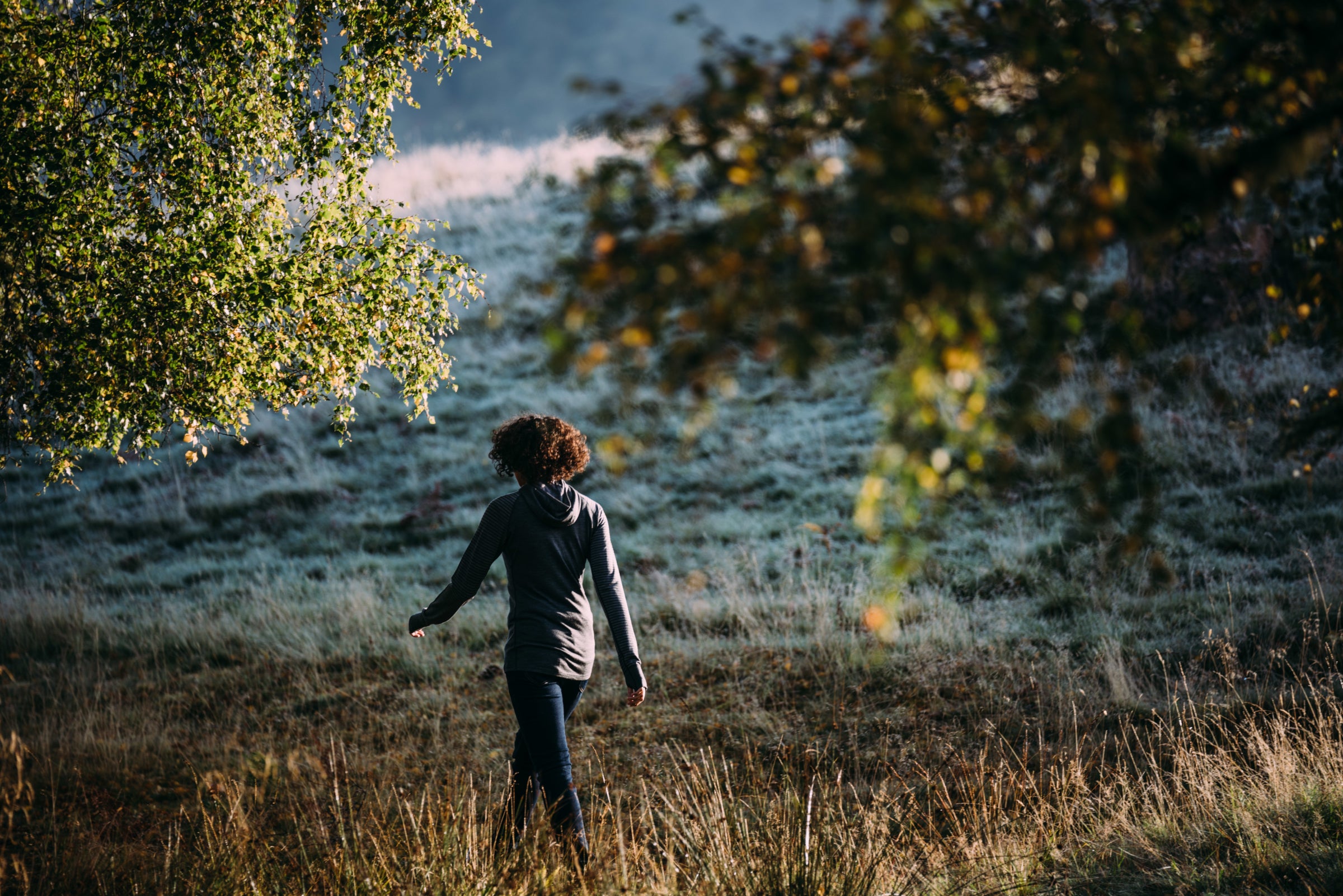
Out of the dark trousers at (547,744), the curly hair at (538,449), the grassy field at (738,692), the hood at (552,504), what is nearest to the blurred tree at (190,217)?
the grassy field at (738,692)

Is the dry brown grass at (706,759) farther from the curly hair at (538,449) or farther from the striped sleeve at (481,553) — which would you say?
the curly hair at (538,449)

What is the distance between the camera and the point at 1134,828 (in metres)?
4.41

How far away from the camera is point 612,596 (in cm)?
457

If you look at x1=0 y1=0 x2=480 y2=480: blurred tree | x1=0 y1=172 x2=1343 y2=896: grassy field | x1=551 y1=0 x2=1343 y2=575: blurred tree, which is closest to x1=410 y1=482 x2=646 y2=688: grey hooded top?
x1=0 y1=172 x2=1343 y2=896: grassy field

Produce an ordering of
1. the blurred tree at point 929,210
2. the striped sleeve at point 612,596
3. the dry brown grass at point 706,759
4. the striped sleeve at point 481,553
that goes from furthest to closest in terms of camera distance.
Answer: the striped sleeve at point 612,596
the striped sleeve at point 481,553
the dry brown grass at point 706,759
the blurred tree at point 929,210

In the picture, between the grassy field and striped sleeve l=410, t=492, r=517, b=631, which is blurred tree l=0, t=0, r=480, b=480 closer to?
the grassy field

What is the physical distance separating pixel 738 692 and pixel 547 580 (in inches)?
140

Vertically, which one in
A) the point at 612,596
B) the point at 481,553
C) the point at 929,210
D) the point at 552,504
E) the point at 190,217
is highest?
the point at 190,217

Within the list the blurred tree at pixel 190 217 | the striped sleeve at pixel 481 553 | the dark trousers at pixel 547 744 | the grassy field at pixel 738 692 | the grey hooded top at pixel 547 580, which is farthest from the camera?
the blurred tree at pixel 190 217

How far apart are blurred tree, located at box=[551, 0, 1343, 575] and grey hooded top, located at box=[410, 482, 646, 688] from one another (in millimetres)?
2611

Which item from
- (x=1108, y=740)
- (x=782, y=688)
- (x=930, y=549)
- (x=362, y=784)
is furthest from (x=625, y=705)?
(x=930, y=549)

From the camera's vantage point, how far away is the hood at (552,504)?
439 cm

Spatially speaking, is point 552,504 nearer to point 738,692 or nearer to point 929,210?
point 929,210

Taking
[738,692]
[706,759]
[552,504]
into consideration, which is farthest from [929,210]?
[738,692]
